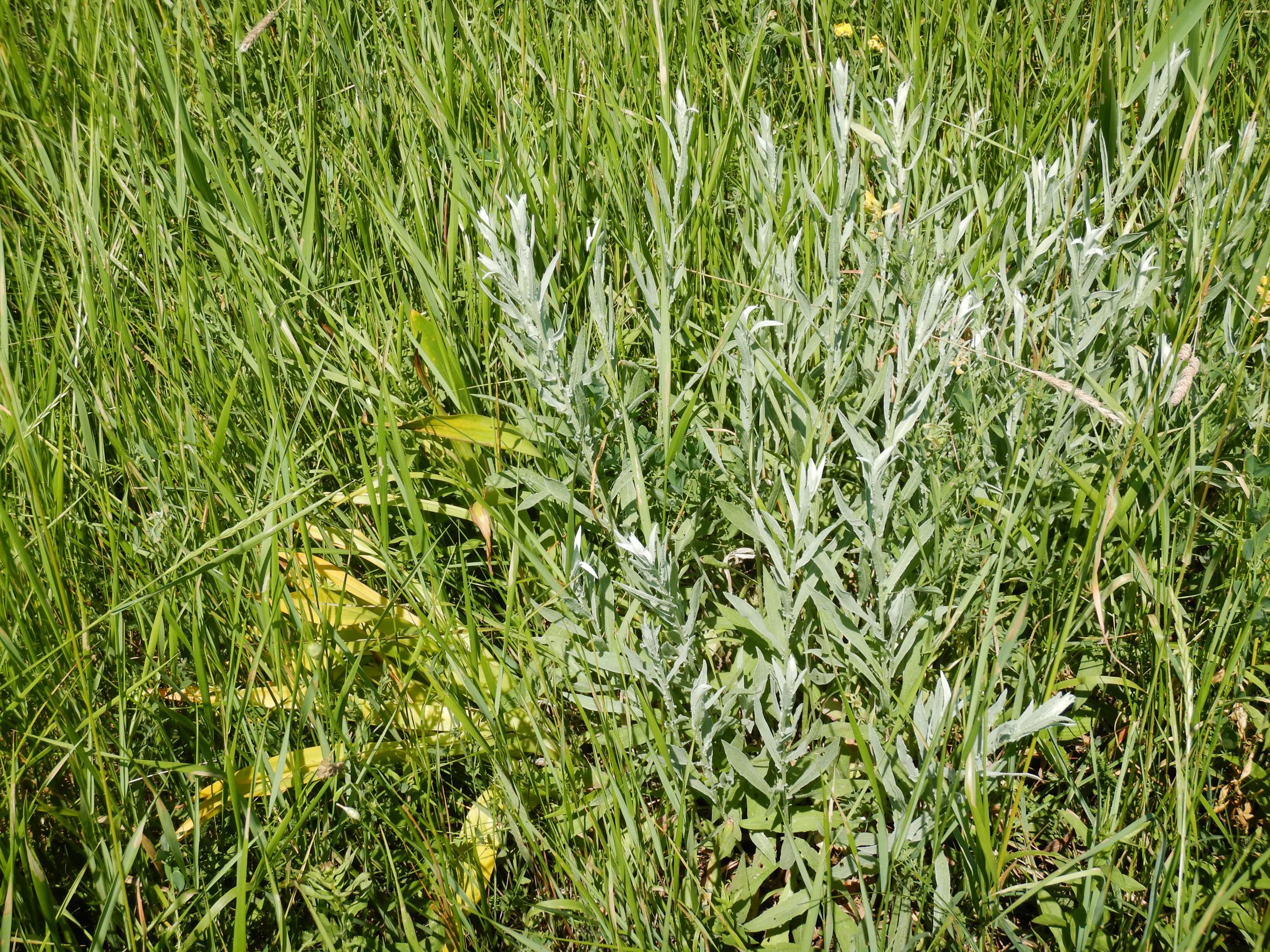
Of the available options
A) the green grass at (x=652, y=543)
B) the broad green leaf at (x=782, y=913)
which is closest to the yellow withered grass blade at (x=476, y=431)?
the green grass at (x=652, y=543)

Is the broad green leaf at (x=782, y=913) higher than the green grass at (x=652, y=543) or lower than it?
lower

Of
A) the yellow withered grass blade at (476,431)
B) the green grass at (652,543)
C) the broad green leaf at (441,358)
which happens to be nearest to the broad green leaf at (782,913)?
the green grass at (652,543)

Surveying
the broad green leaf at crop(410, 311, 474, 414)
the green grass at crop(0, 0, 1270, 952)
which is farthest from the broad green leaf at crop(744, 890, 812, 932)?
the broad green leaf at crop(410, 311, 474, 414)

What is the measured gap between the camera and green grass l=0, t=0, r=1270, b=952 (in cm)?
129

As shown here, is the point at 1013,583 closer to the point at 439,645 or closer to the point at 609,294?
the point at 609,294

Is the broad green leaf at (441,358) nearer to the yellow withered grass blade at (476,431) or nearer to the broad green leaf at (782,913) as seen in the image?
the yellow withered grass blade at (476,431)

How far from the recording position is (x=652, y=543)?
1.27m

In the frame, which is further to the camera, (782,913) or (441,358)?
(441,358)

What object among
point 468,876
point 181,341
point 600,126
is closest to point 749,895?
point 468,876

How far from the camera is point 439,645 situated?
1.41 meters

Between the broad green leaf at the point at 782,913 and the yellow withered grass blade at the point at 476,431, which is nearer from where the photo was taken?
the broad green leaf at the point at 782,913

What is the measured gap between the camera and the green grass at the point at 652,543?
50.8 inches

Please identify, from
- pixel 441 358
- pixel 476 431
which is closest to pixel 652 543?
pixel 476 431

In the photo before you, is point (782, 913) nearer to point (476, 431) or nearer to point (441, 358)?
point (476, 431)
